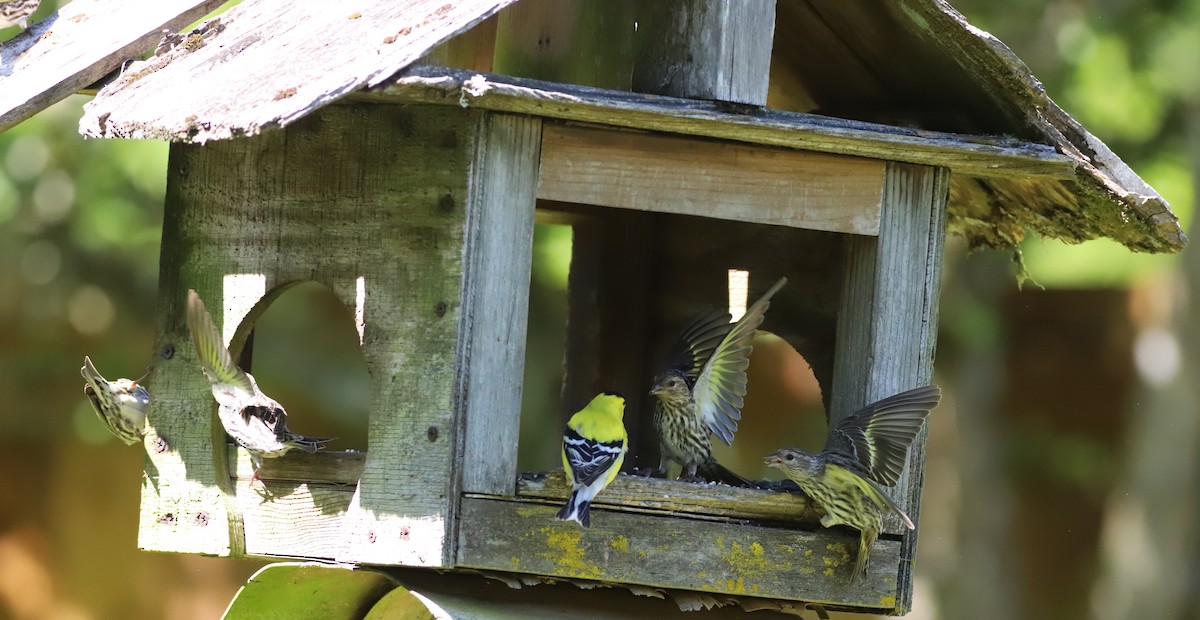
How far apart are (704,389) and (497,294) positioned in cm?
104

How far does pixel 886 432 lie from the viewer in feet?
12.7

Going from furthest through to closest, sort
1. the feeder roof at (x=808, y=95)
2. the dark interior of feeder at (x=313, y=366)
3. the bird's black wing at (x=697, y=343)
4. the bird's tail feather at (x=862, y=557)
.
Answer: the dark interior of feeder at (x=313, y=366)
the bird's black wing at (x=697, y=343)
the bird's tail feather at (x=862, y=557)
the feeder roof at (x=808, y=95)

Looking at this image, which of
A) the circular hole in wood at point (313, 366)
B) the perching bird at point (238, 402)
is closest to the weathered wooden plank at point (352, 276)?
the perching bird at point (238, 402)

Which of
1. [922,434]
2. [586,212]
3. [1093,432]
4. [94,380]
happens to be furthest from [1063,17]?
[94,380]

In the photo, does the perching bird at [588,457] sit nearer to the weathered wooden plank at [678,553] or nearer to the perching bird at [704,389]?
the weathered wooden plank at [678,553]

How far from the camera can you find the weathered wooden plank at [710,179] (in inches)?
147

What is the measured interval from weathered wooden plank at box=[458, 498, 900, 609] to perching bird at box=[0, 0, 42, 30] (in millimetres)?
3353

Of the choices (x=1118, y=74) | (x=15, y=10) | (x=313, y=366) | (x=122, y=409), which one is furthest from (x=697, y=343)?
(x=313, y=366)

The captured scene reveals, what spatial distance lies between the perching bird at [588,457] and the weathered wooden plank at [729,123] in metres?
0.80

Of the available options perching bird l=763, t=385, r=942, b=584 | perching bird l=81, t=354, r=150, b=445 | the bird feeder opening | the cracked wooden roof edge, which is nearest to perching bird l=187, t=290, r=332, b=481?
perching bird l=81, t=354, r=150, b=445

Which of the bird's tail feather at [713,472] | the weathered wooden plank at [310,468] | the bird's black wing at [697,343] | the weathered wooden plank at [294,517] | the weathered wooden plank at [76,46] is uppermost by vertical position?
the weathered wooden plank at [76,46]

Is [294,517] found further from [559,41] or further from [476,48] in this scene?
[559,41]

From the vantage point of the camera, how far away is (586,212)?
553 centimetres

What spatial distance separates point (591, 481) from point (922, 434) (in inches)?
40.8
